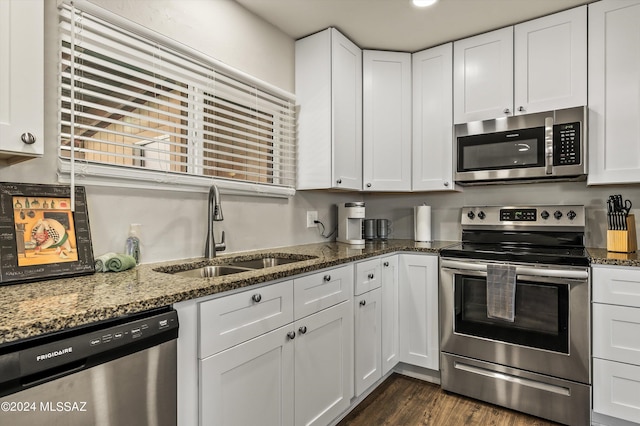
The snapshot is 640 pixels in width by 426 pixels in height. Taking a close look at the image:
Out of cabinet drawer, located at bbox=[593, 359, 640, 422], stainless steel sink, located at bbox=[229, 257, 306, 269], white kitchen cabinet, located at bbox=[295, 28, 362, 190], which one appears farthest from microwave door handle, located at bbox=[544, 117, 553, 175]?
stainless steel sink, located at bbox=[229, 257, 306, 269]

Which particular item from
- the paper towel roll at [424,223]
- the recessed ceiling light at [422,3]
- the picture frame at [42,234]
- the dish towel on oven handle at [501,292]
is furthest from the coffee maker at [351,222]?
the picture frame at [42,234]

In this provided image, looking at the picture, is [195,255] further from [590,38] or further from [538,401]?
[590,38]

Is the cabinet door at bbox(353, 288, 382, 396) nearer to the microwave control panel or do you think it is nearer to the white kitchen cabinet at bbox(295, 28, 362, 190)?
the white kitchen cabinet at bbox(295, 28, 362, 190)

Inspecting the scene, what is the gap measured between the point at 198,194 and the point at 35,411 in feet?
4.12

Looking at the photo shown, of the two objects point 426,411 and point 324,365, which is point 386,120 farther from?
point 426,411

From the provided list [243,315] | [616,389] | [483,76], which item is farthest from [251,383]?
[483,76]

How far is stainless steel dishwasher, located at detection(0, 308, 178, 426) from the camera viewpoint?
30.5 inches

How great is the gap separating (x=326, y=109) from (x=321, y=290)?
1.31m

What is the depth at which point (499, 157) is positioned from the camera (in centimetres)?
246

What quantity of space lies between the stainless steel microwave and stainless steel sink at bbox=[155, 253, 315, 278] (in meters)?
1.41

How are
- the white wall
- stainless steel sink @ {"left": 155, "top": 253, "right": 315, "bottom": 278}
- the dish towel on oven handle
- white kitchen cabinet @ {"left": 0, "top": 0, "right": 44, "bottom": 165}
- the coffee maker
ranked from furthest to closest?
the coffee maker
the dish towel on oven handle
stainless steel sink @ {"left": 155, "top": 253, "right": 315, "bottom": 278}
the white wall
white kitchen cabinet @ {"left": 0, "top": 0, "right": 44, "bottom": 165}

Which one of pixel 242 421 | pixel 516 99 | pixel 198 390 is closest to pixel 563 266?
pixel 516 99

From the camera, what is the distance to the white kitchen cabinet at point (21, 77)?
1056 mm

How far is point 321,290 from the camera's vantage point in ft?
5.79
